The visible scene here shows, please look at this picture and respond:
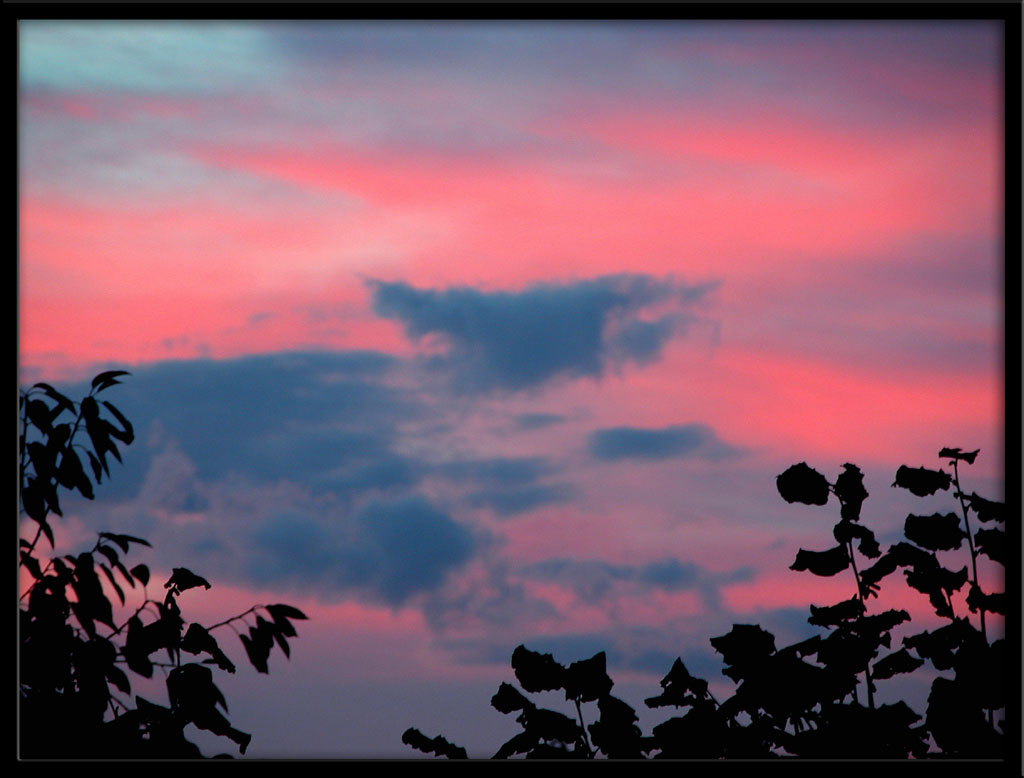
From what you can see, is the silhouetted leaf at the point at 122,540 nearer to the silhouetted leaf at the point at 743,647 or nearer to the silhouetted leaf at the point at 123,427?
the silhouetted leaf at the point at 123,427

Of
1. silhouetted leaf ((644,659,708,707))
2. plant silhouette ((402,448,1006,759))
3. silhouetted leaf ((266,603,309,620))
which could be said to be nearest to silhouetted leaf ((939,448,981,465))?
plant silhouette ((402,448,1006,759))

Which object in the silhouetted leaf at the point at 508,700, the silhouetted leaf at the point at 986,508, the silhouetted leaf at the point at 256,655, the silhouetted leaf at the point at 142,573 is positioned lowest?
the silhouetted leaf at the point at 508,700

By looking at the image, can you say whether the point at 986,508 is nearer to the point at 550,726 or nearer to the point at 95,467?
the point at 550,726

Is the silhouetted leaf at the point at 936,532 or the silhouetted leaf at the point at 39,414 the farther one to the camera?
the silhouetted leaf at the point at 936,532

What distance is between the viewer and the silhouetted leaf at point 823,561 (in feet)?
12.5

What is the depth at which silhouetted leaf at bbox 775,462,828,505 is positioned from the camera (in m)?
3.91

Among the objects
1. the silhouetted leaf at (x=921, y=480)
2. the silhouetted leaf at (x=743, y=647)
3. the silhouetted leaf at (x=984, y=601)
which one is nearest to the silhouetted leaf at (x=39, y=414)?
the silhouetted leaf at (x=743, y=647)

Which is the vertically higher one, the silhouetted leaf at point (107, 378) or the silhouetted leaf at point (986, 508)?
the silhouetted leaf at point (107, 378)

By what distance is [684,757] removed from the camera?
3547 mm

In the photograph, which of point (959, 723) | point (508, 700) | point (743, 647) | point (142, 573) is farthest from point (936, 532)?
point (142, 573)

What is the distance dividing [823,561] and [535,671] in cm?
114
